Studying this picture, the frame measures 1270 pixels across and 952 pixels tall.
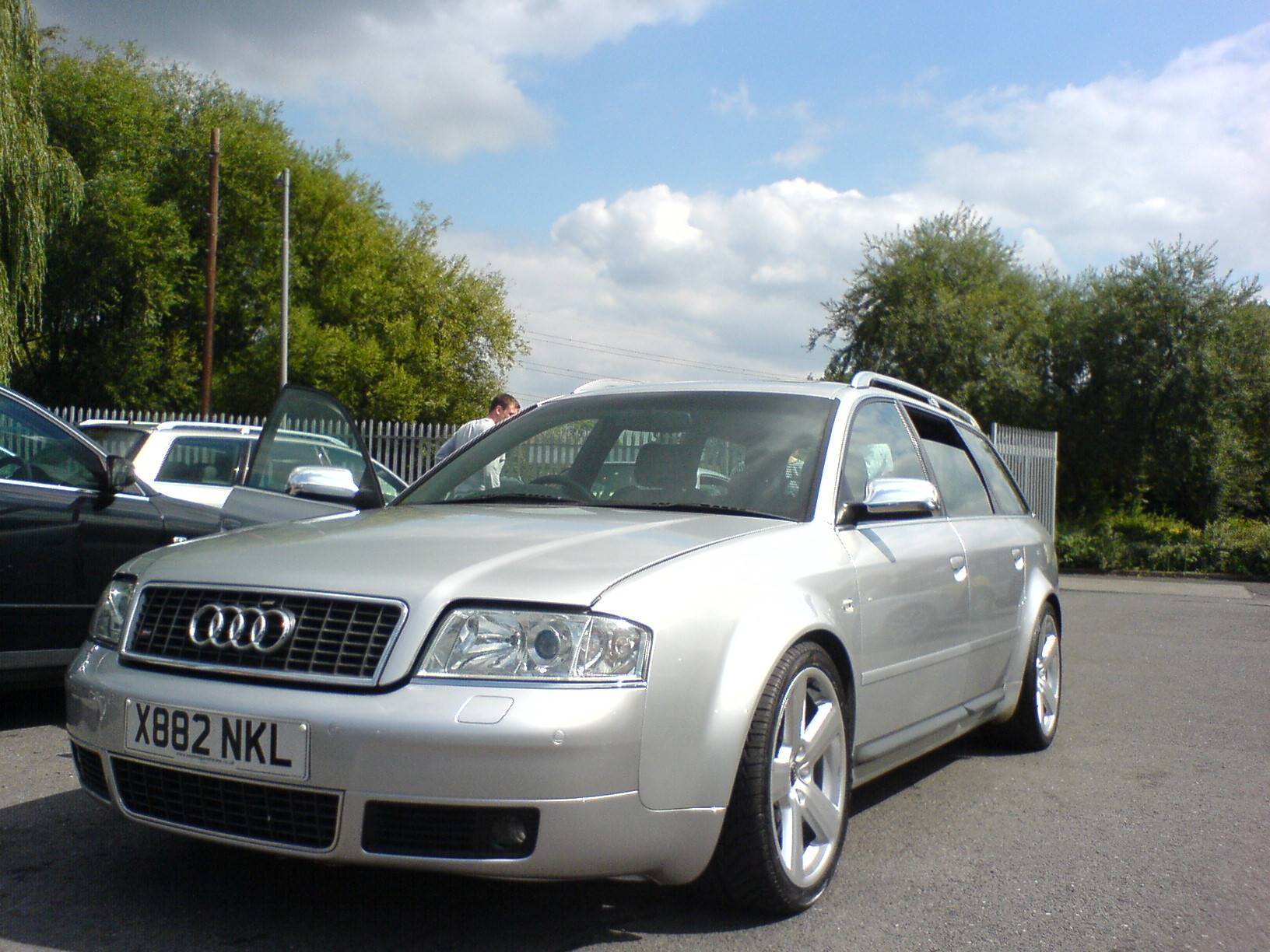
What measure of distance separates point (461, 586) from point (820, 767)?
1.30m

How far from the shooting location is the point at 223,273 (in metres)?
43.9

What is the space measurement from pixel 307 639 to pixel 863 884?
190cm

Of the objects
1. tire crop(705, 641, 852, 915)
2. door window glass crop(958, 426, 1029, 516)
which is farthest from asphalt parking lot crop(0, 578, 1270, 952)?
door window glass crop(958, 426, 1029, 516)

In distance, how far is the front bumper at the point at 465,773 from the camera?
288cm

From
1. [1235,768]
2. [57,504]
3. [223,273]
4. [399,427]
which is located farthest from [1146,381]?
[223,273]

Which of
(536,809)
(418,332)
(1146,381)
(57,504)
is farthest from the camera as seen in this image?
(418,332)

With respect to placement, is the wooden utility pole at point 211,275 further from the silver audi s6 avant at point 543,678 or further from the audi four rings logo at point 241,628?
the audi four rings logo at point 241,628

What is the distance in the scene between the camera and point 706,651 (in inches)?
126

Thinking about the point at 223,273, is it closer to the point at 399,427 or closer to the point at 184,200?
the point at 184,200

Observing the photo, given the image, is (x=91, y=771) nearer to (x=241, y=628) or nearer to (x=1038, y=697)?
(x=241, y=628)

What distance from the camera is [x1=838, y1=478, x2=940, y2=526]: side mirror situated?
4184mm

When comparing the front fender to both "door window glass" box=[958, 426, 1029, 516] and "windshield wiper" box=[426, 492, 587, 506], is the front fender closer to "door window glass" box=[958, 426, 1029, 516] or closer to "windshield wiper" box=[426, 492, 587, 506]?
"windshield wiper" box=[426, 492, 587, 506]

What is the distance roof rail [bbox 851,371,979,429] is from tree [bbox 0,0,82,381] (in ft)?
65.6

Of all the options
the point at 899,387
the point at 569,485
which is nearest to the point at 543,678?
the point at 569,485
